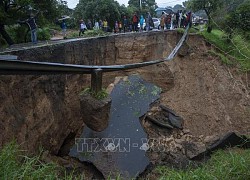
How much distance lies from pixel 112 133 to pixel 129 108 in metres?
2.57

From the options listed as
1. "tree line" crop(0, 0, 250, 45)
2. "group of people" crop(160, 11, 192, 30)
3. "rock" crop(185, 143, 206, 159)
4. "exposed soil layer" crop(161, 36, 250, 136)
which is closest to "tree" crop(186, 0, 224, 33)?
"tree line" crop(0, 0, 250, 45)

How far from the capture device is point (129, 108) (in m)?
11.9

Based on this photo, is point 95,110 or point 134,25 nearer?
point 95,110

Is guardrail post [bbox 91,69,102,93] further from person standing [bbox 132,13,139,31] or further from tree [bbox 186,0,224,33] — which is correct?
tree [bbox 186,0,224,33]

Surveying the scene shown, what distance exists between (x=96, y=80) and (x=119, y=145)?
3730 mm

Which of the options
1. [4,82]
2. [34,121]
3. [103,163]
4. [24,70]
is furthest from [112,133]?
[24,70]

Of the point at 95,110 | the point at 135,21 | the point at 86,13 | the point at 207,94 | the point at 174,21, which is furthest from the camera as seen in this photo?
the point at 86,13

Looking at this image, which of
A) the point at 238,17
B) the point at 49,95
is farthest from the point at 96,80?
the point at 238,17

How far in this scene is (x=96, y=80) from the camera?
6.29m

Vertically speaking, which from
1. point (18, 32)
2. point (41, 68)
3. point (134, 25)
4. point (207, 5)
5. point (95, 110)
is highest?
point (207, 5)

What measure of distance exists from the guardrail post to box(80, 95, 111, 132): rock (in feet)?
0.74

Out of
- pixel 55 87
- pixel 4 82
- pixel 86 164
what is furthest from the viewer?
pixel 86 164

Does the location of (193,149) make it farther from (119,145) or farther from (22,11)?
(22,11)

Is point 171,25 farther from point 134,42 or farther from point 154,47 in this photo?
point 134,42
